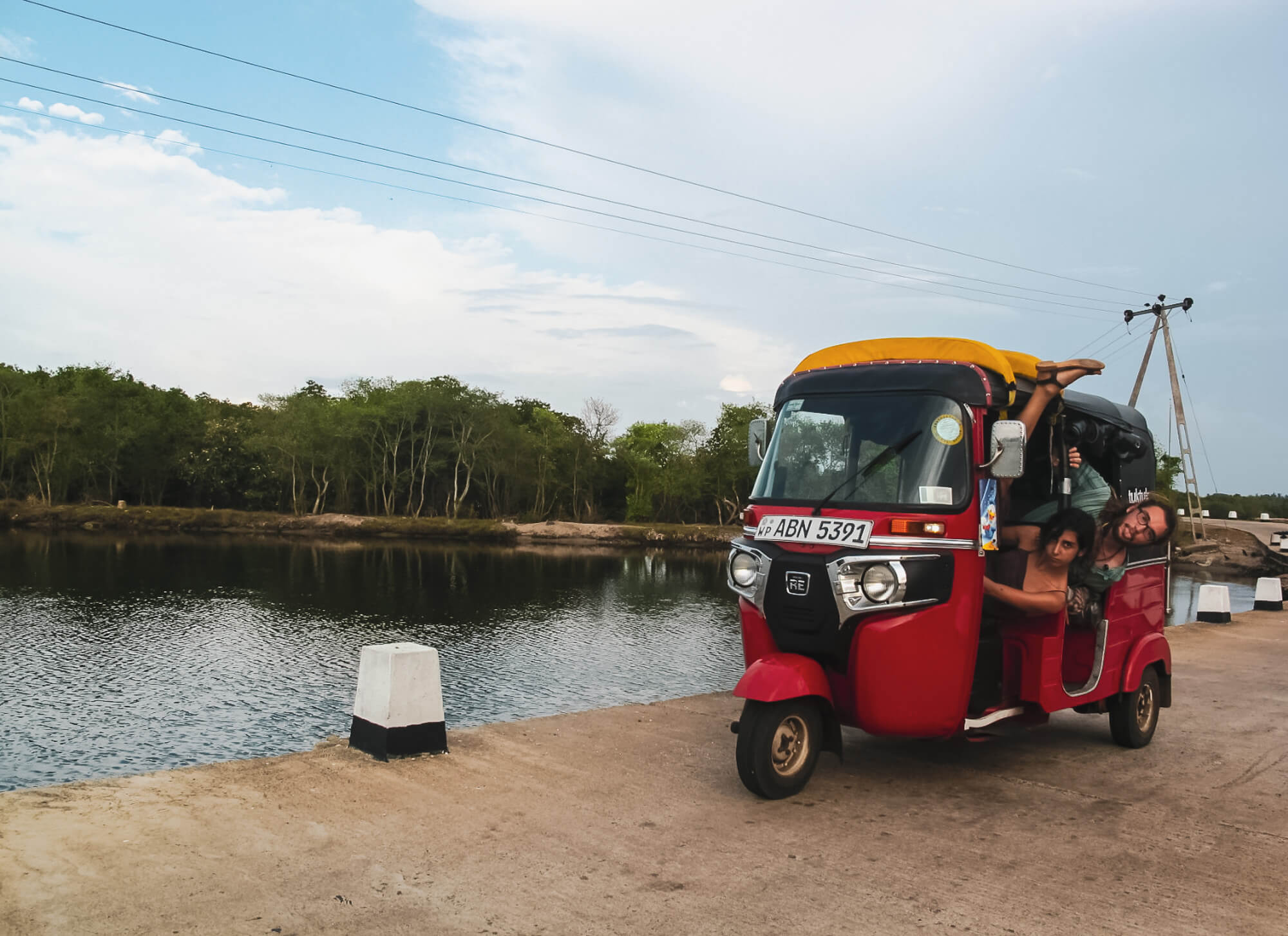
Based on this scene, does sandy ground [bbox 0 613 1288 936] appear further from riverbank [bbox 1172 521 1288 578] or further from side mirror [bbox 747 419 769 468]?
riverbank [bbox 1172 521 1288 578]

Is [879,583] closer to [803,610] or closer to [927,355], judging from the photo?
[803,610]

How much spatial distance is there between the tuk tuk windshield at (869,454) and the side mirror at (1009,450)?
0.19 metres

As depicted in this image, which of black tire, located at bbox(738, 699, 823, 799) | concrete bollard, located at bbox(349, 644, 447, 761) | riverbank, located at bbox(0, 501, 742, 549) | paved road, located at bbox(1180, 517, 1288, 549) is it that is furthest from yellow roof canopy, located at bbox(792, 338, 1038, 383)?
riverbank, located at bbox(0, 501, 742, 549)

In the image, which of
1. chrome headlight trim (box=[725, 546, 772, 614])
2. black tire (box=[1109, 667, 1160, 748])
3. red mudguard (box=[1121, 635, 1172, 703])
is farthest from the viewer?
black tire (box=[1109, 667, 1160, 748])

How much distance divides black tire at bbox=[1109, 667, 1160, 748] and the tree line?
6808 centimetres

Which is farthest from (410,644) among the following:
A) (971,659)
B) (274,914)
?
(971,659)

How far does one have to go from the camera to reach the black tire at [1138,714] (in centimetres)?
838

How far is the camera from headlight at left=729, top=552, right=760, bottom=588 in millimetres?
6855

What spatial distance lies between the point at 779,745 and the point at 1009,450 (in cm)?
243

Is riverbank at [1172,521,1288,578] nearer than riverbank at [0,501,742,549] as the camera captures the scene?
Yes

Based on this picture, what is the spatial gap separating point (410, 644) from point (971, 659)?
382cm

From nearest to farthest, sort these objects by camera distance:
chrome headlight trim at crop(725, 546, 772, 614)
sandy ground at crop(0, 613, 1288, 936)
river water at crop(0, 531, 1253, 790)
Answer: sandy ground at crop(0, 613, 1288, 936) → chrome headlight trim at crop(725, 546, 772, 614) → river water at crop(0, 531, 1253, 790)

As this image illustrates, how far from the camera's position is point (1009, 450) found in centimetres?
643

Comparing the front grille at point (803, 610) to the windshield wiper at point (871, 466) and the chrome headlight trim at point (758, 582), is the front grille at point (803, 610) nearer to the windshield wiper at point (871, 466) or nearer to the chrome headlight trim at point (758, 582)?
the chrome headlight trim at point (758, 582)
